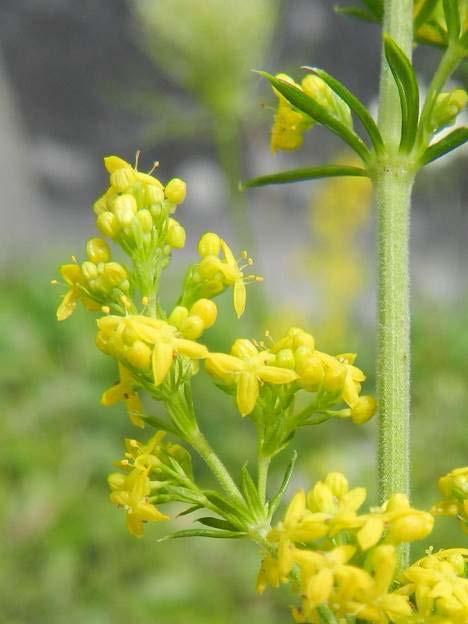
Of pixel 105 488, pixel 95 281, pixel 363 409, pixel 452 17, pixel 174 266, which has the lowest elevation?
pixel 105 488

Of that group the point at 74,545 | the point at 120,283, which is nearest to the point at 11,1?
the point at 74,545

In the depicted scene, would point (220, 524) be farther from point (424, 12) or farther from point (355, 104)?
point (424, 12)

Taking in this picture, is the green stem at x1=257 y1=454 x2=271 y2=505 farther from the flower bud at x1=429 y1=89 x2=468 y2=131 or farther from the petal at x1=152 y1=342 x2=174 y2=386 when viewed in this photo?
the flower bud at x1=429 y1=89 x2=468 y2=131

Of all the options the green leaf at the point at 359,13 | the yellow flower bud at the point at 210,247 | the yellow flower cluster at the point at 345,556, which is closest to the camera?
the yellow flower cluster at the point at 345,556

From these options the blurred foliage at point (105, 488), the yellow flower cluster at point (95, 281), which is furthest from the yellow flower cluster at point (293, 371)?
the blurred foliage at point (105, 488)

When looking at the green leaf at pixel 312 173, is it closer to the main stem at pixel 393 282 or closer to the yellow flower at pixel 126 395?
the main stem at pixel 393 282

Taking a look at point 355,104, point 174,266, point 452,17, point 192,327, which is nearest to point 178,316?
point 192,327
